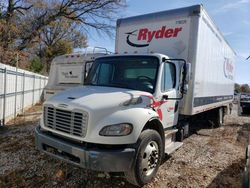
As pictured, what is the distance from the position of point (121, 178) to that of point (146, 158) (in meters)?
0.79

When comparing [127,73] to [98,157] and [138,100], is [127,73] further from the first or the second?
[98,157]

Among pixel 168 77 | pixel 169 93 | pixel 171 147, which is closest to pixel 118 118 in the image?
pixel 169 93

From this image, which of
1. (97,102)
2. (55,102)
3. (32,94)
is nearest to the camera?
(97,102)

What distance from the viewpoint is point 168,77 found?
516 centimetres

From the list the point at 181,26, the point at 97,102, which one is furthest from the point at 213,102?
the point at 97,102

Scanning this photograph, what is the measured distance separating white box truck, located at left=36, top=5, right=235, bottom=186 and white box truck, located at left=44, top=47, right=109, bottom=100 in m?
2.36

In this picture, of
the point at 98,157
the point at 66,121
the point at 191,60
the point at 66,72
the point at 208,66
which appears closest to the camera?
the point at 98,157

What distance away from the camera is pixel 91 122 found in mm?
3736

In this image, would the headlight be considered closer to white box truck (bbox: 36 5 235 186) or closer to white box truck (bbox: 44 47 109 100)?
white box truck (bbox: 36 5 235 186)

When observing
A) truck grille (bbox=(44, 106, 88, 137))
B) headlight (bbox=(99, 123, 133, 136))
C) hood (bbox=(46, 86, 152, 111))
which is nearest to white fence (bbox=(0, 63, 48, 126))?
truck grille (bbox=(44, 106, 88, 137))

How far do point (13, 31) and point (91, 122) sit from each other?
20319 mm

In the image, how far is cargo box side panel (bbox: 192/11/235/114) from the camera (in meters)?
6.30

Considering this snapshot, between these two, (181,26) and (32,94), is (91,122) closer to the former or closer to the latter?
(181,26)

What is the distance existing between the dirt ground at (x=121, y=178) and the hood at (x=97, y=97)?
1.21 meters
